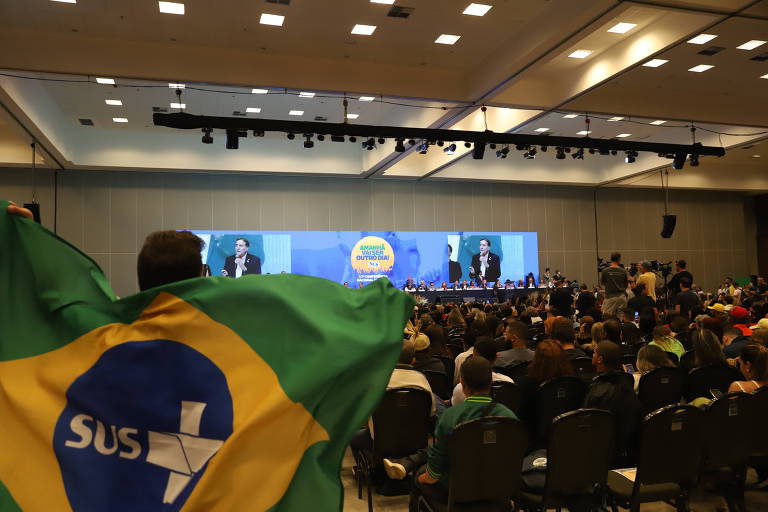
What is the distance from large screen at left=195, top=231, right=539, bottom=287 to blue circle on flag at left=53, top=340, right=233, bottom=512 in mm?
15907

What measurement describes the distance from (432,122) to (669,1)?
5937 mm

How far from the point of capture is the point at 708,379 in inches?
180

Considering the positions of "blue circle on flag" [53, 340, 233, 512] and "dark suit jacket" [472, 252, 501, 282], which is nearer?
"blue circle on flag" [53, 340, 233, 512]

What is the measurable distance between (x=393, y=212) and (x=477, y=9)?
10952 mm

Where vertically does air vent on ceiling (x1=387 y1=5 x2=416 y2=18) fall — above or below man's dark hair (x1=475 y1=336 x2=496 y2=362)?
above

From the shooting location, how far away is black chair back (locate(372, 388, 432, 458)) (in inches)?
150

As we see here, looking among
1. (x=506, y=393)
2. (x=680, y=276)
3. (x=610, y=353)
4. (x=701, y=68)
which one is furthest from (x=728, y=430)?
(x=701, y=68)

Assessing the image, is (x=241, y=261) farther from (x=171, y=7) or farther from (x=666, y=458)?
(x=666, y=458)

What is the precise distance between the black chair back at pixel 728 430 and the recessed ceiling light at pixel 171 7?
8221 mm

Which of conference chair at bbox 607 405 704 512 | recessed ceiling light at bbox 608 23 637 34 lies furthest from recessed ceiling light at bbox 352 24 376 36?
conference chair at bbox 607 405 704 512

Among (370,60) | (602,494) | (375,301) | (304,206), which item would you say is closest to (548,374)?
(602,494)

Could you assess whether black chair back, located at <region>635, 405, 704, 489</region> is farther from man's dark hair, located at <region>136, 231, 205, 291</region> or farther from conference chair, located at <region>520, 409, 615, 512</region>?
man's dark hair, located at <region>136, 231, 205, 291</region>

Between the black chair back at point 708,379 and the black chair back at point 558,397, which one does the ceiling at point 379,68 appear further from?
the black chair back at point 558,397

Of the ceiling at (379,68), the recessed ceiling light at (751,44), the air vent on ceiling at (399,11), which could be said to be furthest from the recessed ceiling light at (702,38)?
the air vent on ceiling at (399,11)
